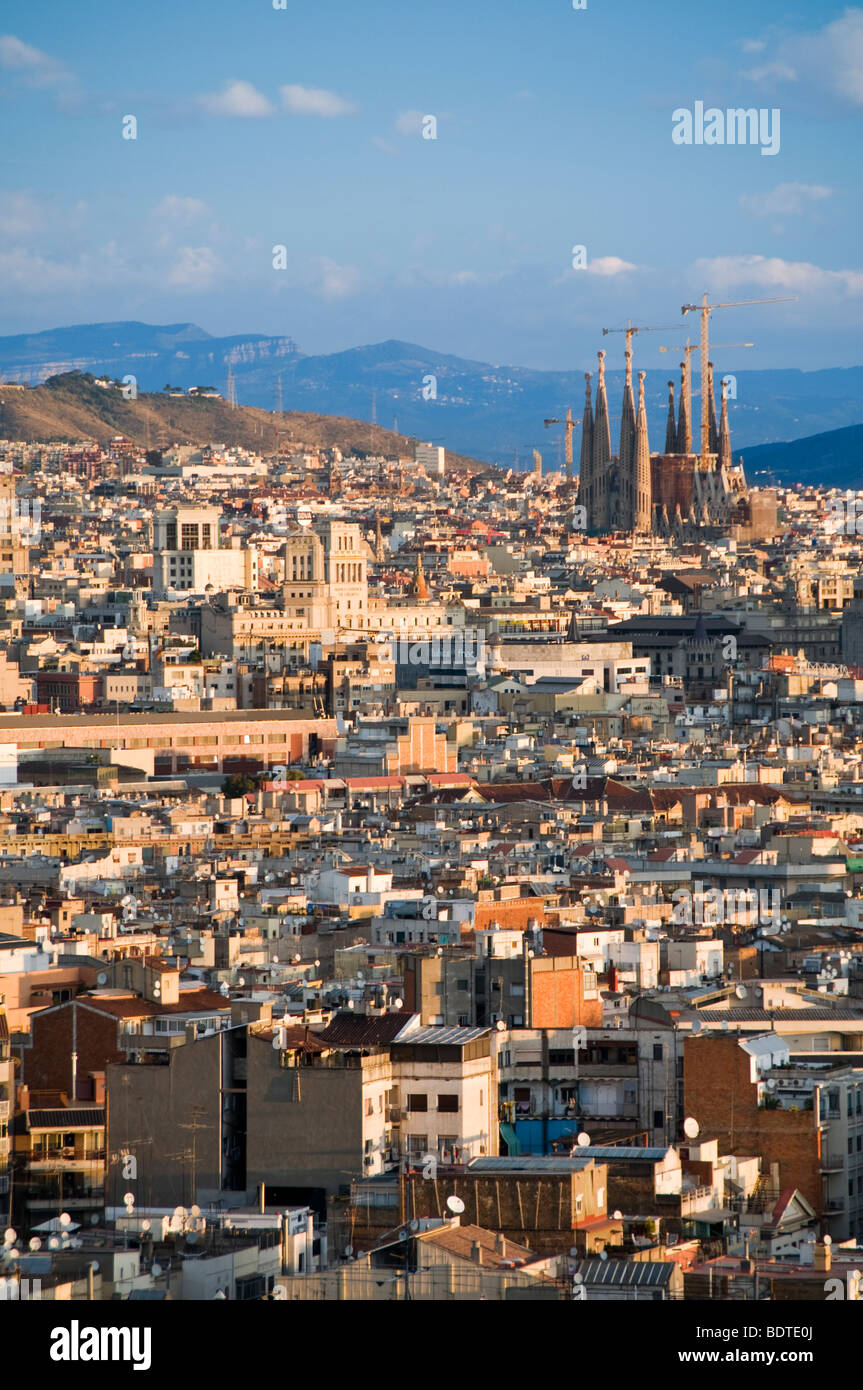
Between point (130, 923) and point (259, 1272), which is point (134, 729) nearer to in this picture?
point (130, 923)

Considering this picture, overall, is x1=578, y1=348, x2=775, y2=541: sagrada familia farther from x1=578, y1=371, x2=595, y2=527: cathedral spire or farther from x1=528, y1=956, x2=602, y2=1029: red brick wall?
x1=528, y1=956, x2=602, y2=1029: red brick wall

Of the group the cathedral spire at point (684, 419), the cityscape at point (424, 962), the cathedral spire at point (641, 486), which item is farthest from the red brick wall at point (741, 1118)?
the cathedral spire at point (684, 419)

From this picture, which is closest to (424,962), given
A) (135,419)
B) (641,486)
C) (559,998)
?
(559,998)

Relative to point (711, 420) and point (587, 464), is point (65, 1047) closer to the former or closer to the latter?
point (587, 464)

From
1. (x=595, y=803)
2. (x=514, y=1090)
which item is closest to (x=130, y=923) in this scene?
(x=514, y=1090)
